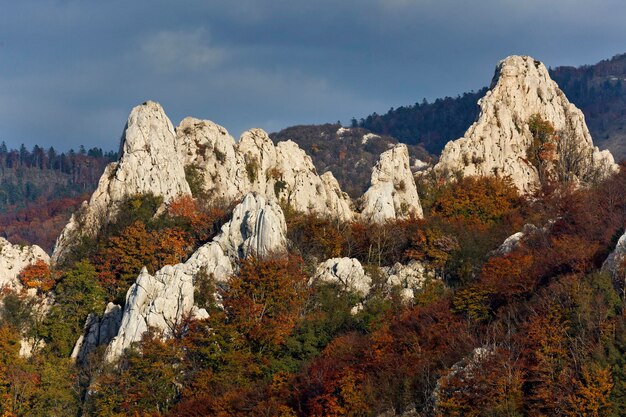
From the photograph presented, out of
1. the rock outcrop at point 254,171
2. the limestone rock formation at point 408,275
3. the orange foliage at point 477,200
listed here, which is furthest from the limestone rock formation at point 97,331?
the orange foliage at point 477,200

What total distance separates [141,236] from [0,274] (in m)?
8.72

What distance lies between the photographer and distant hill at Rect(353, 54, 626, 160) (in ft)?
567

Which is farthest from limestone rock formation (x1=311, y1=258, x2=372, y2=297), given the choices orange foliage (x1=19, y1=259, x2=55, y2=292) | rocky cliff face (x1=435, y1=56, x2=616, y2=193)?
rocky cliff face (x1=435, y1=56, x2=616, y2=193)

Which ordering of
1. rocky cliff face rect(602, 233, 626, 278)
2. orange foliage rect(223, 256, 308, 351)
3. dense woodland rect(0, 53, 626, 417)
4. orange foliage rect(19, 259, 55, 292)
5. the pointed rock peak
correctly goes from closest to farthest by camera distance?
dense woodland rect(0, 53, 626, 417) < rocky cliff face rect(602, 233, 626, 278) < orange foliage rect(223, 256, 308, 351) < orange foliage rect(19, 259, 55, 292) < the pointed rock peak

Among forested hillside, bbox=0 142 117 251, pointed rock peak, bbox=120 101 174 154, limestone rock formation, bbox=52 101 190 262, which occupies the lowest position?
limestone rock formation, bbox=52 101 190 262

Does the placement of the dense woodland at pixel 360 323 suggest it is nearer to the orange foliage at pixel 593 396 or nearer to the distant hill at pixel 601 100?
the orange foliage at pixel 593 396

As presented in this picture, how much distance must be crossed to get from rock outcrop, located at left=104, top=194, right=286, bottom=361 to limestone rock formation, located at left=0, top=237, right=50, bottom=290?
31.1ft

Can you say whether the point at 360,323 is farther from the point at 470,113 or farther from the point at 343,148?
the point at 470,113

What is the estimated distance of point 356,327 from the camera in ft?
175

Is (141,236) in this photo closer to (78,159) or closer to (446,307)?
(446,307)

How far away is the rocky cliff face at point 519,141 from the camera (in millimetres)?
73125

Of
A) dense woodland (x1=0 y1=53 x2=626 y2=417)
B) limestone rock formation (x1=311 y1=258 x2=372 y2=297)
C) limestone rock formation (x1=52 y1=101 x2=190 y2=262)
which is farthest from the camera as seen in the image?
limestone rock formation (x1=52 y1=101 x2=190 y2=262)

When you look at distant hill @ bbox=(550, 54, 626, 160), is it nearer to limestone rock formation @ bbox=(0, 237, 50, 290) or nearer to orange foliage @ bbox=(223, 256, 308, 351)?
orange foliage @ bbox=(223, 256, 308, 351)

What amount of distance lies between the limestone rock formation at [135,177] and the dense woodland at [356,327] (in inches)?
51.7
